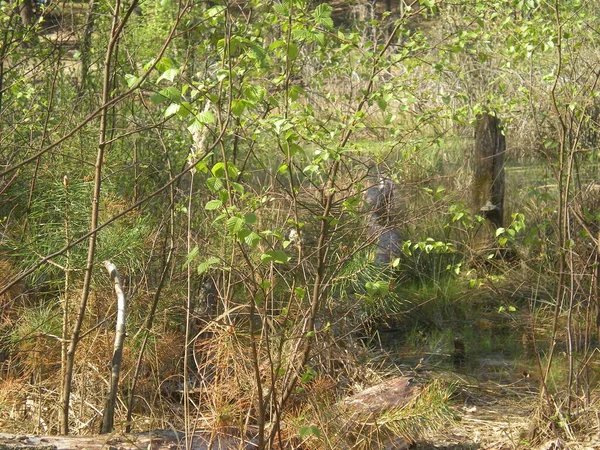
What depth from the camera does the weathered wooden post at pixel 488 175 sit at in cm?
888

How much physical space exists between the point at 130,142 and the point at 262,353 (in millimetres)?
2405

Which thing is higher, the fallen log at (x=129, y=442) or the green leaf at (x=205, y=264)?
the green leaf at (x=205, y=264)

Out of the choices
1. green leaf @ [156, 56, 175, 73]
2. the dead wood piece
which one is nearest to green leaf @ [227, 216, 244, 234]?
green leaf @ [156, 56, 175, 73]

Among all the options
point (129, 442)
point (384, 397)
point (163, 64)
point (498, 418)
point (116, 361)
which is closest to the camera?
point (163, 64)

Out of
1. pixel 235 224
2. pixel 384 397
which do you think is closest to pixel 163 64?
pixel 235 224

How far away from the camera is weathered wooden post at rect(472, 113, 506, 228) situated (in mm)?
8883

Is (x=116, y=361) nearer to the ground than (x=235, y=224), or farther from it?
nearer to the ground

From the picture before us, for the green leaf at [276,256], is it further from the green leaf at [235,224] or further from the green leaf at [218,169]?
the green leaf at [218,169]

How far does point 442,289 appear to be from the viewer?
7945 millimetres

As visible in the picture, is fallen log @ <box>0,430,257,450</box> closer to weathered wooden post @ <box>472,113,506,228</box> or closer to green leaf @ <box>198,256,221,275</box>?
green leaf @ <box>198,256,221,275</box>

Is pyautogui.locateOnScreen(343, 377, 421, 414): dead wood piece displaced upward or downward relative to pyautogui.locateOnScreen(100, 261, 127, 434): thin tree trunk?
downward

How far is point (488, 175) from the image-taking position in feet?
29.5

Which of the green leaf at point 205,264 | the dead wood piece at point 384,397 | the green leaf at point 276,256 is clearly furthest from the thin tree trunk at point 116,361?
the dead wood piece at point 384,397

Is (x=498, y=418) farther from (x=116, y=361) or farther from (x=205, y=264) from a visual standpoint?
(x=205, y=264)
